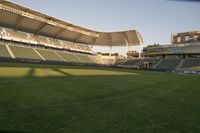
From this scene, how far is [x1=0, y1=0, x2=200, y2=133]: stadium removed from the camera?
455 cm

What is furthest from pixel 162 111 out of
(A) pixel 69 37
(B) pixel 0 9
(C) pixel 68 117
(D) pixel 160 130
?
(A) pixel 69 37

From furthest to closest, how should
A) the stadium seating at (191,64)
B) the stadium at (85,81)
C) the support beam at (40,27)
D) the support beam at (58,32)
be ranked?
the support beam at (58,32) < the support beam at (40,27) < the stadium seating at (191,64) < the stadium at (85,81)

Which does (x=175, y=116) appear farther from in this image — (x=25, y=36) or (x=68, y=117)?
(x=25, y=36)

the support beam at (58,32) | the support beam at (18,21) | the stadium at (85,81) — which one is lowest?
the stadium at (85,81)

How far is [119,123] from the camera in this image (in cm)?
454

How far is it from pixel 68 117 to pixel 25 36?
57.4 metres

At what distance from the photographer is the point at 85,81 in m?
13.8

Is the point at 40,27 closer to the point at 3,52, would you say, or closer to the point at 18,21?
the point at 18,21

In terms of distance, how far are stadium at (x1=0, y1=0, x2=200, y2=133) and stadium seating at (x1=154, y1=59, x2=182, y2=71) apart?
30cm

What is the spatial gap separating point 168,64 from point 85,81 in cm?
5413

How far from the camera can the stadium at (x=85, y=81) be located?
4555 millimetres

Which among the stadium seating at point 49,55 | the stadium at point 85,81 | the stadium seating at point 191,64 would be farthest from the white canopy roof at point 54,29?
the stadium seating at point 191,64

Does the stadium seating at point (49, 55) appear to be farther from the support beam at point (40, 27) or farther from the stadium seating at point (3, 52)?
the stadium seating at point (3, 52)

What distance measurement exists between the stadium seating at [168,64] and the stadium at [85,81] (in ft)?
1.00
